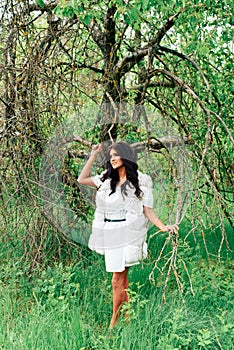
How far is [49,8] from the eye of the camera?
401 centimetres

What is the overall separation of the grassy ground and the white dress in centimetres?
22

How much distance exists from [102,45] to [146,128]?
0.87m

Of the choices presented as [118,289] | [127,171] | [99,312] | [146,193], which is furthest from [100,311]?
[127,171]

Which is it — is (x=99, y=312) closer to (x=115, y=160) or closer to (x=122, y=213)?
(x=122, y=213)

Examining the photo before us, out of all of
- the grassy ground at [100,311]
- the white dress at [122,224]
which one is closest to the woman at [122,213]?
the white dress at [122,224]

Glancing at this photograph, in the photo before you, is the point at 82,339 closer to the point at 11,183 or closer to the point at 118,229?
the point at 118,229

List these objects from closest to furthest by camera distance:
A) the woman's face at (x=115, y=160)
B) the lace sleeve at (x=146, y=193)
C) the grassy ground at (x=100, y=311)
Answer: the grassy ground at (x=100, y=311) < the woman's face at (x=115, y=160) < the lace sleeve at (x=146, y=193)

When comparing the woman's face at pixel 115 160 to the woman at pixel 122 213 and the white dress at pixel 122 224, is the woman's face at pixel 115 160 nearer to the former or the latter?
the woman at pixel 122 213

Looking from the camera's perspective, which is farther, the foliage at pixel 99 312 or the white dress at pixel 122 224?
the white dress at pixel 122 224

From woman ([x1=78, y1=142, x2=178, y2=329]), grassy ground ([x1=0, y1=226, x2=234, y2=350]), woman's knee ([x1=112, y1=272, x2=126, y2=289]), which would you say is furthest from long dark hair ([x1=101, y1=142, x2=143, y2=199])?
grassy ground ([x1=0, y1=226, x2=234, y2=350])

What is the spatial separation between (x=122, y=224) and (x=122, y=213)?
2.8 inches

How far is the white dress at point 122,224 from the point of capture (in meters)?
3.41

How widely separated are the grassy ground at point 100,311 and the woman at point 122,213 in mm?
181

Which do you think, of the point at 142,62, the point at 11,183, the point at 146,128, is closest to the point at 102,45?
the point at 142,62
